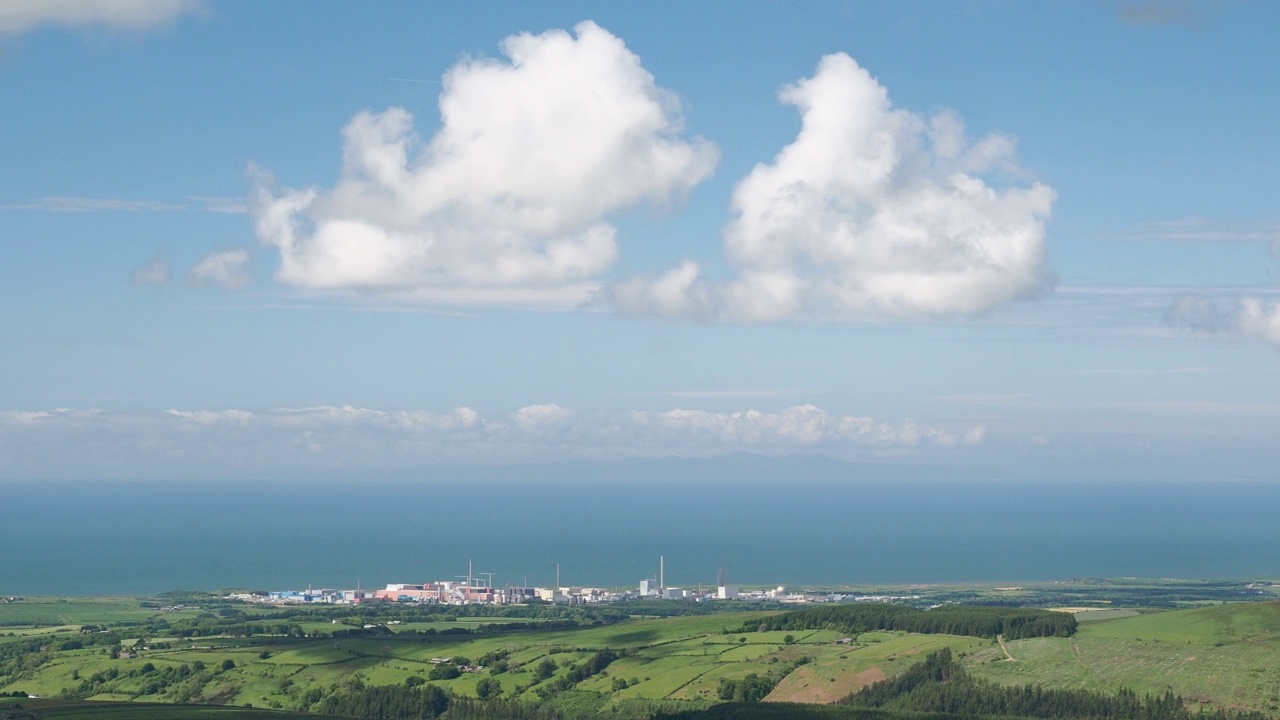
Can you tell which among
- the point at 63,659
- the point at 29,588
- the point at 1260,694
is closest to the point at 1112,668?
the point at 1260,694

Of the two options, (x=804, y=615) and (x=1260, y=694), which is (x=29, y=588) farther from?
(x=1260, y=694)

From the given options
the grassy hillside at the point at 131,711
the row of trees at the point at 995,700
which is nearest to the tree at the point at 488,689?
the grassy hillside at the point at 131,711

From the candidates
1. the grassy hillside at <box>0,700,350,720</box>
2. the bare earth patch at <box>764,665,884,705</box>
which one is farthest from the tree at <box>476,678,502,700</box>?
the bare earth patch at <box>764,665,884,705</box>

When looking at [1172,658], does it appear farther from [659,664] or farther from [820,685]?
[659,664]

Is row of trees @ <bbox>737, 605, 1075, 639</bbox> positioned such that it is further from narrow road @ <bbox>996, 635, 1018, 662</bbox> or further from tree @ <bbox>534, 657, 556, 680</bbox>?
tree @ <bbox>534, 657, 556, 680</bbox>

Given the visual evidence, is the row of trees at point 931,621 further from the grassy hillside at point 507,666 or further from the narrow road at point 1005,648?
the grassy hillside at point 507,666
